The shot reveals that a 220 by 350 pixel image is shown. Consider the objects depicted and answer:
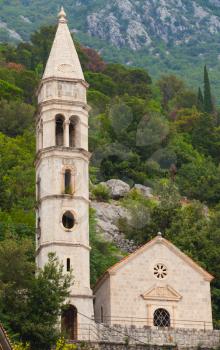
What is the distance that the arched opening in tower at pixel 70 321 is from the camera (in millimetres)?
53000

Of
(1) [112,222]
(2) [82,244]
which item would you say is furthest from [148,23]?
(2) [82,244]

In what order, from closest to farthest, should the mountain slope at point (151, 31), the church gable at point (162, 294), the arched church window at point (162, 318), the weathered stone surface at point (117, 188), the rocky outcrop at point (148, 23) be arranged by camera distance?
the arched church window at point (162, 318), the church gable at point (162, 294), the weathered stone surface at point (117, 188), the mountain slope at point (151, 31), the rocky outcrop at point (148, 23)

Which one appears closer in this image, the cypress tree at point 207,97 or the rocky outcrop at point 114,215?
the rocky outcrop at point 114,215

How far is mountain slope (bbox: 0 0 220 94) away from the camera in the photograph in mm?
168000

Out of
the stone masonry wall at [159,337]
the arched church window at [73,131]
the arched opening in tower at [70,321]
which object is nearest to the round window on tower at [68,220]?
the arched church window at [73,131]

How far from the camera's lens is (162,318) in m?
56.7

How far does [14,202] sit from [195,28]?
111397 millimetres

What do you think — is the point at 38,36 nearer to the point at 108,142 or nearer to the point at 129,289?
the point at 108,142

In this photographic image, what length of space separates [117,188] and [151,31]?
9595cm

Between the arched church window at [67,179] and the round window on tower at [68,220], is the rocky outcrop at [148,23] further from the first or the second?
the round window on tower at [68,220]

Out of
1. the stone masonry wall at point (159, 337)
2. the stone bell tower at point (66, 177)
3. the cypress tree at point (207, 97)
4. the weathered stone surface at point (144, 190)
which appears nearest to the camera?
the stone masonry wall at point (159, 337)

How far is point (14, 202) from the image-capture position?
72.3 m

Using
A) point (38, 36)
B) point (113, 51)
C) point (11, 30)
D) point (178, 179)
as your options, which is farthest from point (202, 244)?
point (11, 30)

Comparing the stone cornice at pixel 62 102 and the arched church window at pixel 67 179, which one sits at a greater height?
the stone cornice at pixel 62 102
